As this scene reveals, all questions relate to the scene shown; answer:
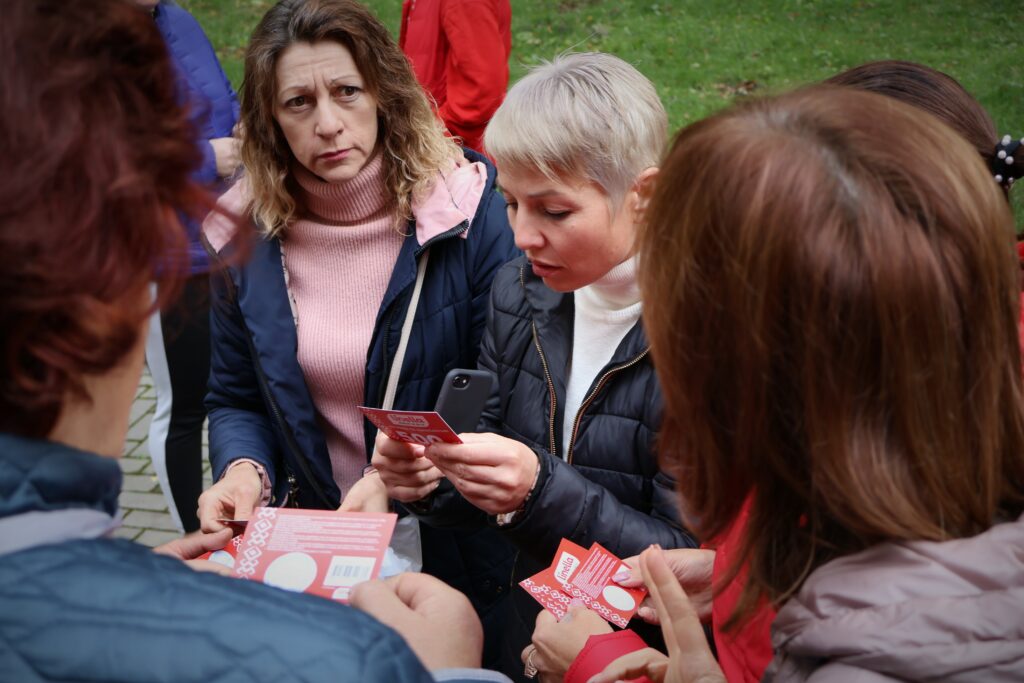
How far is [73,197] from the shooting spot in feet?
2.89

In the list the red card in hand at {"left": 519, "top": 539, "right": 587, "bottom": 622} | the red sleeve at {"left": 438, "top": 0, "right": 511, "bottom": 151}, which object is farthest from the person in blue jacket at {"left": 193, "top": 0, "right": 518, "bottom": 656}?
the red sleeve at {"left": 438, "top": 0, "right": 511, "bottom": 151}

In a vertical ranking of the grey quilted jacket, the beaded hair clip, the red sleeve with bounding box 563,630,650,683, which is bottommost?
the red sleeve with bounding box 563,630,650,683

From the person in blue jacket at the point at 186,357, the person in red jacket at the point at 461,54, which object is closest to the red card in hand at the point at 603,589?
the person in blue jacket at the point at 186,357

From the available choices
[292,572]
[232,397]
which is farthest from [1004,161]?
[232,397]

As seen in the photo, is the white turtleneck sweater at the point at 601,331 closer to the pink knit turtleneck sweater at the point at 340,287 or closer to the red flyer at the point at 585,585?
the red flyer at the point at 585,585

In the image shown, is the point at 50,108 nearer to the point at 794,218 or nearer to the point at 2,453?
the point at 2,453

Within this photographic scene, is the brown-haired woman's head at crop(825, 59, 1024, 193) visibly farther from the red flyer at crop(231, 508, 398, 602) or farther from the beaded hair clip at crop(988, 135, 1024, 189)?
the red flyer at crop(231, 508, 398, 602)

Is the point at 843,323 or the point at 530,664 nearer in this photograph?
the point at 843,323

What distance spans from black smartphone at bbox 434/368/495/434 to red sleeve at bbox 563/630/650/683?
588 mm

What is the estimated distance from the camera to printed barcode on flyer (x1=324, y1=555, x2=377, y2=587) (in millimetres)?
1762

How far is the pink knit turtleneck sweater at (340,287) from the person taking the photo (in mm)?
2545

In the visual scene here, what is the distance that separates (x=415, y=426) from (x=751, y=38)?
965cm

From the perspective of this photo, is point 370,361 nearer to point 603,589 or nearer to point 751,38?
point 603,589

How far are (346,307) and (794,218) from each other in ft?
5.73
